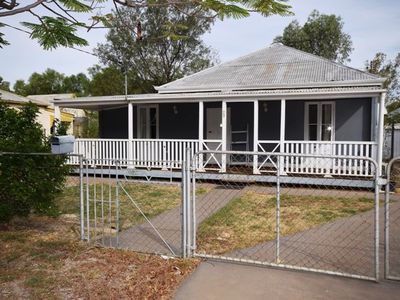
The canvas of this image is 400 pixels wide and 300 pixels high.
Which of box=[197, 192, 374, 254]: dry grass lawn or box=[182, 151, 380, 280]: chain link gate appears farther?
box=[197, 192, 374, 254]: dry grass lawn

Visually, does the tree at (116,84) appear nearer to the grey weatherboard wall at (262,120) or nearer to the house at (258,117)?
the house at (258,117)

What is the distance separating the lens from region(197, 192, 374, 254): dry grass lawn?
20.9 feet

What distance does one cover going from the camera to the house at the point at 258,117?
41.2 ft

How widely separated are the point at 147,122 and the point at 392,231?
11935 millimetres

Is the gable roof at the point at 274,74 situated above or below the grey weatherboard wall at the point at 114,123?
above

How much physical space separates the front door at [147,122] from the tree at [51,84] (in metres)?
53.9

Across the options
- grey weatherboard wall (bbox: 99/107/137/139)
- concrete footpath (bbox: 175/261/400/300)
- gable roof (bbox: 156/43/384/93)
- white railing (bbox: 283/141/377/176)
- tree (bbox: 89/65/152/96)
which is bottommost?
concrete footpath (bbox: 175/261/400/300)

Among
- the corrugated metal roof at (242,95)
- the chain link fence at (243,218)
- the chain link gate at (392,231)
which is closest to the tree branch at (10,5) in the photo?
the chain link fence at (243,218)

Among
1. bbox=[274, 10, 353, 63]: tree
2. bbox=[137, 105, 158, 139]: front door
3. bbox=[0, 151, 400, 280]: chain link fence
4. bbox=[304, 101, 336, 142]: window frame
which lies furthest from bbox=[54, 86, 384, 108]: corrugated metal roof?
bbox=[274, 10, 353, 63]: tree

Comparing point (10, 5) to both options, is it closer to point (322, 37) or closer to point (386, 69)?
point (386, 69)

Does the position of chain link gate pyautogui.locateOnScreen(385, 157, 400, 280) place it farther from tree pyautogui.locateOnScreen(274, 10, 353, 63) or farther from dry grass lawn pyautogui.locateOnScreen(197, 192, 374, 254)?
tree pyautogui.locateOnScreen(274, 10, 353, 63)

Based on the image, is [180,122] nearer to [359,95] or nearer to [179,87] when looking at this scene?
[179,87]

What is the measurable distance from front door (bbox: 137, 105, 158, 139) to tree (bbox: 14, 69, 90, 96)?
5388 centimetres

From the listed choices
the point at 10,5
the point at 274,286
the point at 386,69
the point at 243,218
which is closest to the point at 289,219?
the point at 243,218
